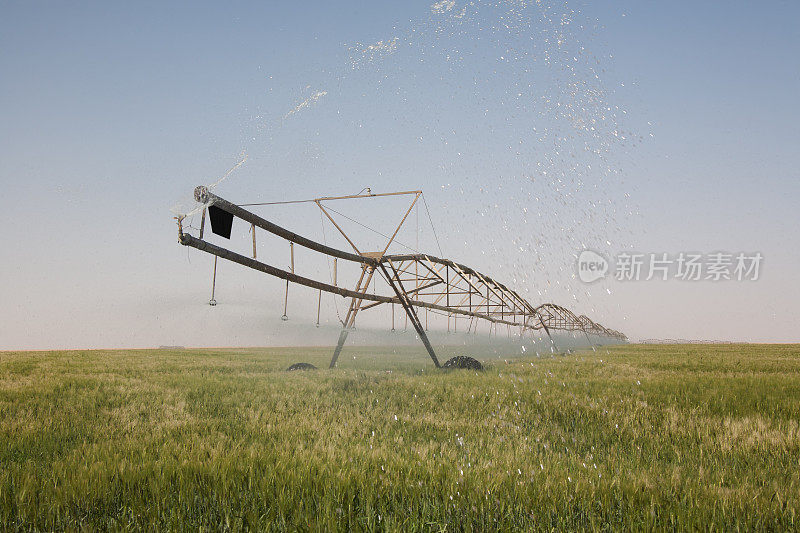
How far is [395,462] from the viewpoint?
3.89 metres

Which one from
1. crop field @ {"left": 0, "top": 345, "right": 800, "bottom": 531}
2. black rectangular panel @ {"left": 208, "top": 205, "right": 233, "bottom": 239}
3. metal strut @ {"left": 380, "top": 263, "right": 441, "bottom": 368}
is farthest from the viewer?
metal strut @ {"left": 380, "top": 263, "right": 441, "bottom": 368}

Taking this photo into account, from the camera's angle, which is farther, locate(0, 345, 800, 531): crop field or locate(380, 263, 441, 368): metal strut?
locate(380, 263, 441, 368): metal strut

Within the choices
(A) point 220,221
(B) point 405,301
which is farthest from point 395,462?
(B) point 405,301

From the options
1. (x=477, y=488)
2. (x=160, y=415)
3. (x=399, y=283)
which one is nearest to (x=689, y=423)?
(x=477, y=488)

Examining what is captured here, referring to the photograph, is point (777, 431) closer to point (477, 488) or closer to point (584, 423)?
point (584, 423)

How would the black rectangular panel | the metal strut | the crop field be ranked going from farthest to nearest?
the metal strut < the black rectangular panel < the crop field

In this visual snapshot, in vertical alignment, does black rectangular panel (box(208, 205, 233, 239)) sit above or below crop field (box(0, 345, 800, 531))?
above

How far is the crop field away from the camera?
2.78 m

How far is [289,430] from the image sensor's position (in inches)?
216

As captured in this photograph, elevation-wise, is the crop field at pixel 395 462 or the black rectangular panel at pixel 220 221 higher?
the black rectangular panel at pixel 220 221

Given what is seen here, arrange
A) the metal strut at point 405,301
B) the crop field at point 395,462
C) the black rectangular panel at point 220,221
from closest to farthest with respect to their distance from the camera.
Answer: the crop field at point 395,462 < the black rectangular panel at point 220,221 < the metal strut at point 405,301

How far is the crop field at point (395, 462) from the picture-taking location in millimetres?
2781

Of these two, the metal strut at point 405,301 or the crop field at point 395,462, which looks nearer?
the crop field at point 395,462

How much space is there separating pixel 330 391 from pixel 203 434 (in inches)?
164
